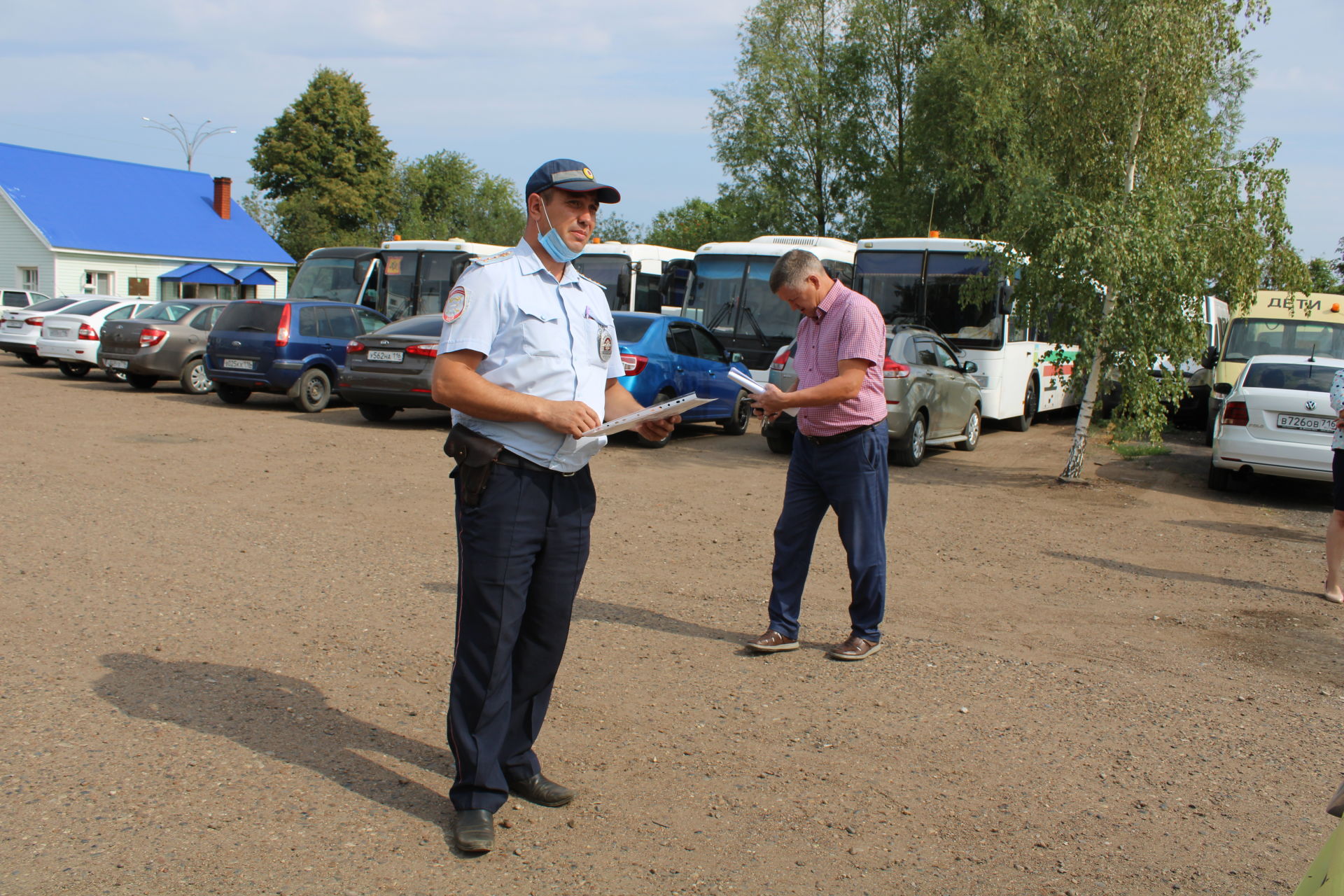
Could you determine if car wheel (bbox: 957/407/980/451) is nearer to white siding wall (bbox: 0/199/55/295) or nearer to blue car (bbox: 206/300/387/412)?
blue car (bbox: 206/300/387/412)

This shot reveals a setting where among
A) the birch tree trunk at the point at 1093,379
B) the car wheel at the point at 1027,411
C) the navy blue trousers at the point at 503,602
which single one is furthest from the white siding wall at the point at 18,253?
the navy blue trousers at the point at 503,602

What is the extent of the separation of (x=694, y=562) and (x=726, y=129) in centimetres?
3282

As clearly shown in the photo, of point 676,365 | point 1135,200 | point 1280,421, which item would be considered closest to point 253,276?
point 676,365

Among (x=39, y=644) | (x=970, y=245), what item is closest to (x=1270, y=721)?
(x=39, y=644)

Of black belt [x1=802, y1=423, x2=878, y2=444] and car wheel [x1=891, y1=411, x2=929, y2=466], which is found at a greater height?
black belt [x1=802, y1=423, x2=878, y2=444]

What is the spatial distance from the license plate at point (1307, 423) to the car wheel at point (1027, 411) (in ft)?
22.0

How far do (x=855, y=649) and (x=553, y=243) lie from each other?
2.96 meters

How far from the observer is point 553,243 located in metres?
3.53

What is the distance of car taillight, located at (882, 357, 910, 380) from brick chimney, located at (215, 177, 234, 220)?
149ft

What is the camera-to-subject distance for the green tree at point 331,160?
6375 cm

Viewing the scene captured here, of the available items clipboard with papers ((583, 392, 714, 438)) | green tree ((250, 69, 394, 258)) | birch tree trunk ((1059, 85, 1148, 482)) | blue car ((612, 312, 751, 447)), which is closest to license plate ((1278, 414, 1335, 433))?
birch tree trunk ((1059, 85, 1148, 482))

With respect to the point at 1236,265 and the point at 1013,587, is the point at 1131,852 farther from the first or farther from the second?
the point at 1236,265

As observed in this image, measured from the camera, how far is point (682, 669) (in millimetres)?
5227

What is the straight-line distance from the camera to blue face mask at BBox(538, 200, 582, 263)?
351 centimetres
